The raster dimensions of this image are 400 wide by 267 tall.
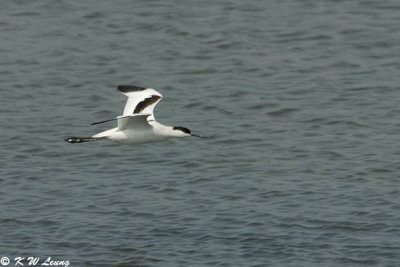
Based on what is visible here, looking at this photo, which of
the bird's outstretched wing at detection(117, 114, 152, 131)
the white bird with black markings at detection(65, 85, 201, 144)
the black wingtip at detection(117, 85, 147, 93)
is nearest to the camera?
the bird's outstretched wing at detection(117, 114, 152, 131)

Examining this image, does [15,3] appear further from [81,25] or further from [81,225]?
[81,225]

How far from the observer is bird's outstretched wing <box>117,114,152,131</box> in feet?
42.4

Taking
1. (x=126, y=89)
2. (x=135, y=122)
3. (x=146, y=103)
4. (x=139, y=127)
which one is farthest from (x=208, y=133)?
(x=135, y=122)

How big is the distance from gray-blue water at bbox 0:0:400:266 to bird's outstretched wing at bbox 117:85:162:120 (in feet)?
4.02

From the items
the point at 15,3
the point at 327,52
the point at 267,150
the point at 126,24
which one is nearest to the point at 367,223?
the point at 267,150

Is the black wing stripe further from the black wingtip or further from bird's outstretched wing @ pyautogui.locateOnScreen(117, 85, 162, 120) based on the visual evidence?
the black wingtip

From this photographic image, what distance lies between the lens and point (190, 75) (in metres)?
18.6

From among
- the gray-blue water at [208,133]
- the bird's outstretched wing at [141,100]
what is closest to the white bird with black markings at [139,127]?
the bird's outstretched wing at [141,100]

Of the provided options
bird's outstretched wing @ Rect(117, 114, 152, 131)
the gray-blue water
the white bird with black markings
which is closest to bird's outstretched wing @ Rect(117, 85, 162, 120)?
the white bird with black markings

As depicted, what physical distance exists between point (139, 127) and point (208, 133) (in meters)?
3.11

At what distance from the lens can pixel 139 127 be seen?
1324 centimetres

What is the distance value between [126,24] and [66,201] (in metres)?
7.67

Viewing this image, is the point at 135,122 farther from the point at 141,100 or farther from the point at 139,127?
the point at 141,100

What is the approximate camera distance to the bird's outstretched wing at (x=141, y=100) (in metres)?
13.5
